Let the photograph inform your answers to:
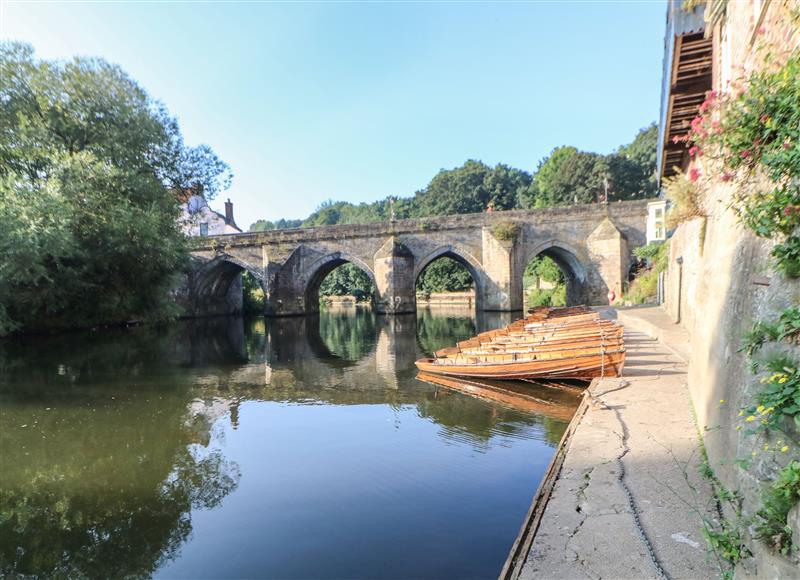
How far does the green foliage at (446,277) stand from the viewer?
44.2 m

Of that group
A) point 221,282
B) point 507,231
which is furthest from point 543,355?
point 221,282

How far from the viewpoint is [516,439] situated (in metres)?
6.26

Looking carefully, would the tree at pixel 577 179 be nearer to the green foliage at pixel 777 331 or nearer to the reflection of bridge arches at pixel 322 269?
the reflection of bridge arches at pixel 322 269

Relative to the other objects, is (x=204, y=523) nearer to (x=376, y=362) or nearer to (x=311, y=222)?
(x=376, y=362)

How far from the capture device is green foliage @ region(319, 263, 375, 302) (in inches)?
2025

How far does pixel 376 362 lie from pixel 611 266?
16.2 m

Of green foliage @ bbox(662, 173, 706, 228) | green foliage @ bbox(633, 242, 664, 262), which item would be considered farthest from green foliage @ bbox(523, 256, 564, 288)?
green foliage @ bbox(662, 173, 706, 228)

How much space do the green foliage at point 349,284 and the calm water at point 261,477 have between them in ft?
133

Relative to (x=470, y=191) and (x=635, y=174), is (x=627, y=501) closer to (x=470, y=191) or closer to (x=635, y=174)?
(x=635, y=174)

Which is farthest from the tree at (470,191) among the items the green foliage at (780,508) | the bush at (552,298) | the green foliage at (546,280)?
the green foliage at (780,508)

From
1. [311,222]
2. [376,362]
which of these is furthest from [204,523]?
[311,222]

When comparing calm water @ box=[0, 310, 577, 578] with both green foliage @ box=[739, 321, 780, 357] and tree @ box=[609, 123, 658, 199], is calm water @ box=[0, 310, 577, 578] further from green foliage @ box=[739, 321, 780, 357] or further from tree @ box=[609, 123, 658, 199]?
tree @ box=[609, 123, 658, 199]

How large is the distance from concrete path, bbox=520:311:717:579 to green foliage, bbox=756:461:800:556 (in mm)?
729

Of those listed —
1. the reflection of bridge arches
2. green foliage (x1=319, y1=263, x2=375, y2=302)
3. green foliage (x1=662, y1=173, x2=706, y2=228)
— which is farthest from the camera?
green foliage (x1=319, y1=263, x2=375, y2=302)
